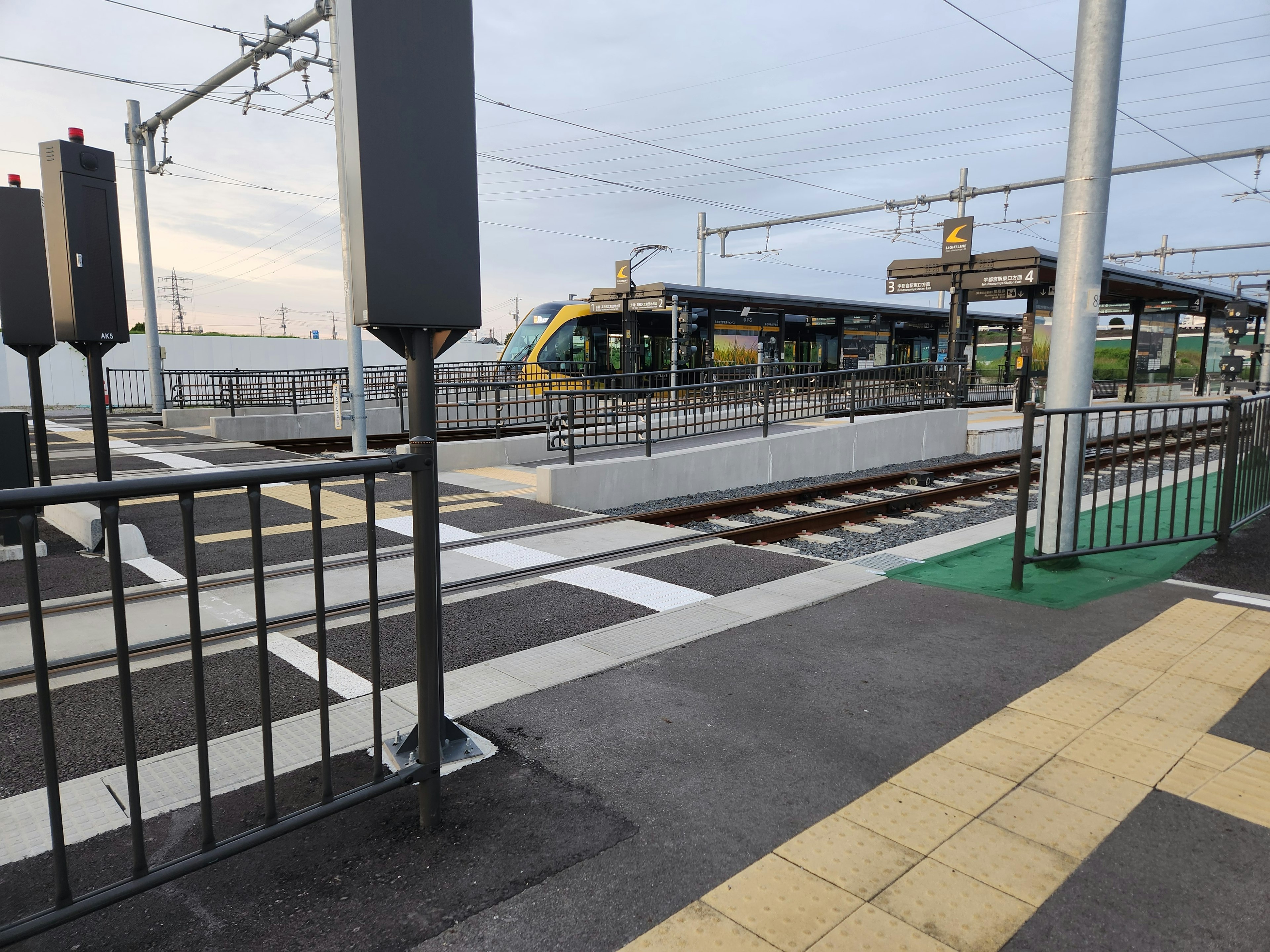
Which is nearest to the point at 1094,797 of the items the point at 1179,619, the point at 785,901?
the point at 785,901

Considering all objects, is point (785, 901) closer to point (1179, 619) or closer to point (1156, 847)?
point (1156, 847)

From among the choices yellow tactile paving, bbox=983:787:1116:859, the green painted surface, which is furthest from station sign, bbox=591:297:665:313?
yellow tactile paving, bbox=983:787:1116:859

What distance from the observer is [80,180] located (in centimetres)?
605

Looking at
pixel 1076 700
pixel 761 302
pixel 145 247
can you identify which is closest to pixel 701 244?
pixel 761 302

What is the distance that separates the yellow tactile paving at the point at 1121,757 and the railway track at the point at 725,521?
347cm

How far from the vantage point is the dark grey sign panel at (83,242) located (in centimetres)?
596

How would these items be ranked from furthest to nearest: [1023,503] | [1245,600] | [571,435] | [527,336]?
1. [527,336]
2. [571,435]
3. [1023,503]
4. [1245,600]

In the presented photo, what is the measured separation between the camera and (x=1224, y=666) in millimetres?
4023

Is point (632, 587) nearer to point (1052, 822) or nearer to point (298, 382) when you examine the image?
point (1052, 822)

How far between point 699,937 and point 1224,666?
3472 millimetres

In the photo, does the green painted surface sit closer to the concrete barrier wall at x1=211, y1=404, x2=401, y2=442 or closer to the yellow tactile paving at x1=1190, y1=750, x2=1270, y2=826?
the yellow tactile paving at x1=1190, y1=750, x2=1270, y2=826

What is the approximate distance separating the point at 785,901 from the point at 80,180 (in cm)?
705

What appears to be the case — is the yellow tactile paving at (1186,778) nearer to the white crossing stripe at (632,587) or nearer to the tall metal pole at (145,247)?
the white crossing stripe at (632,587)

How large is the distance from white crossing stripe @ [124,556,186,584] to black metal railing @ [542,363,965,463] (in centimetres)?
461
